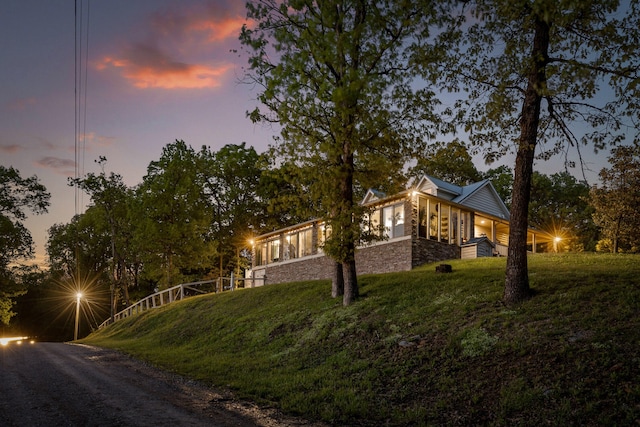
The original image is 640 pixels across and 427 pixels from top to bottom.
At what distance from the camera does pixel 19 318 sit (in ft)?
185

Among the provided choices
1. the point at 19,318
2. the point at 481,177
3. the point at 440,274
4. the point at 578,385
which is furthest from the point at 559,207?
the point at 19,318

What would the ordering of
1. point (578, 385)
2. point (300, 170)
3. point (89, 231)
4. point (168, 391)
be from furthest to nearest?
point (89, 231) < point (300, 170) < point (168, 391) < point (578, 385)

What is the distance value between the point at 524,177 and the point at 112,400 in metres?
9.89

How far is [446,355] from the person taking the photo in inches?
361

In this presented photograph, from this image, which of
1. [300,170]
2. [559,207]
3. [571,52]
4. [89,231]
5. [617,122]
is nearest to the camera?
[617,122]

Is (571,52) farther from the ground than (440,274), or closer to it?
farther from the ground

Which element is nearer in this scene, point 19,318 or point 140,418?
point 140,418

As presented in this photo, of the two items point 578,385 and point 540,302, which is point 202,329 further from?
point 578,385

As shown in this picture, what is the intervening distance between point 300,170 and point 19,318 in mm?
55933

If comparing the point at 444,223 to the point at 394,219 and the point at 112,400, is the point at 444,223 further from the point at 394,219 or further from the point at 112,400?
the point at 112,400

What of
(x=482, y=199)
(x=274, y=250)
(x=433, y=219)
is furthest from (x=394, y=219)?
(x=274, y=250)

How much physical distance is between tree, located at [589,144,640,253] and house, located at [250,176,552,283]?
14.8 ft

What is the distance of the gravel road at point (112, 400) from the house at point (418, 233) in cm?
1021

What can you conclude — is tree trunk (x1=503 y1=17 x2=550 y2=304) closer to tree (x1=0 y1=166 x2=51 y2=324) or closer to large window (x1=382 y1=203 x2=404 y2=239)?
large window (x1=382 y1=203 x2=404 y2=239)
